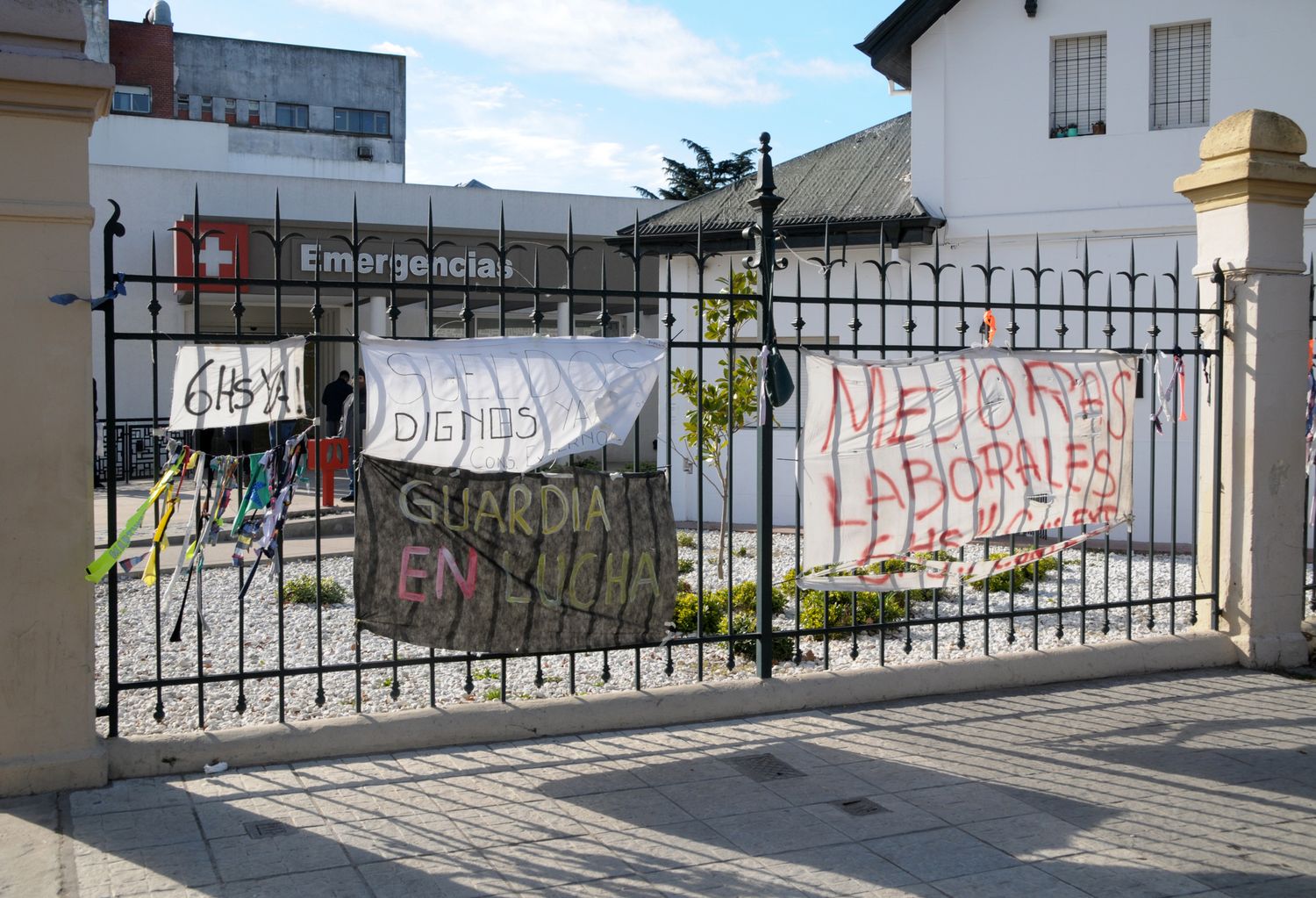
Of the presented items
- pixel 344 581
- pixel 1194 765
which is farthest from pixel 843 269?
pixel 1194 765

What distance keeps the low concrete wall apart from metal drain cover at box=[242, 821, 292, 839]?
2.25ft

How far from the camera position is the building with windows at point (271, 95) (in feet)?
123

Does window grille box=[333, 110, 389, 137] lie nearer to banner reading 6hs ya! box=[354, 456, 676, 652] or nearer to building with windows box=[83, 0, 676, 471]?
building with windows box=[83, 0, 676, 471]

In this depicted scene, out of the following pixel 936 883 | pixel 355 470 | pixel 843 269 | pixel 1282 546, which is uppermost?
pixel 843 269

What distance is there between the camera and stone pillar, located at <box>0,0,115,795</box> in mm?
4707

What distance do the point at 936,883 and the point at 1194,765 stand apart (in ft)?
6.54

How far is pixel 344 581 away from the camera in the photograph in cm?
1064

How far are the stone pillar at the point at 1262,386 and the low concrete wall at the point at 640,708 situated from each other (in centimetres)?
35

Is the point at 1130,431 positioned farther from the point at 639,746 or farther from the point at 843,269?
the point at 843,269

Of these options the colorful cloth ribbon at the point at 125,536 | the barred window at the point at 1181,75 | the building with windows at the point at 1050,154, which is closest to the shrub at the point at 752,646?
the colorful cloth ribbon at the point at 125,536

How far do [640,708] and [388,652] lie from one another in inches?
109

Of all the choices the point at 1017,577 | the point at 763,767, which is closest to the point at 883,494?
the point at 763,767

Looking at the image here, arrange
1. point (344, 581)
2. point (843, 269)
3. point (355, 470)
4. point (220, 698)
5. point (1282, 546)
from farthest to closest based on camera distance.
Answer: point (843, 269) → point (344, 581) → point (1282, 546) → point (220, 698) → point (355, 470)

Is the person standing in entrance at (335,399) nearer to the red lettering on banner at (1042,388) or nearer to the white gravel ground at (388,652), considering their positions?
the white gravel ground at (388,652)
